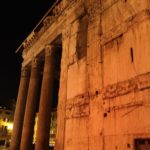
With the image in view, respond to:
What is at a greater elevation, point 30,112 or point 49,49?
point 49,49

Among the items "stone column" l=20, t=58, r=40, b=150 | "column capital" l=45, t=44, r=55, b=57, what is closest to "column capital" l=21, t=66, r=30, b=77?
"stone column" l=20, t=58, r=40, b=150

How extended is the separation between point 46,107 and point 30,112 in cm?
292

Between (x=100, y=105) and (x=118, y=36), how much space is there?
9.42 feet

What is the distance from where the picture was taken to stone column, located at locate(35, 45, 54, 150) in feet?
41.6

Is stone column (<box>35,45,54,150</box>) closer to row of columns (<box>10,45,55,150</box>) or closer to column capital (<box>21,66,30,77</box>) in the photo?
row of columns (<box>10,45,55,150</box>)

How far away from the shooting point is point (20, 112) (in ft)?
57.7

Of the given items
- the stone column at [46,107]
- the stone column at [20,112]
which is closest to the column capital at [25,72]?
the stone column at [20,112]

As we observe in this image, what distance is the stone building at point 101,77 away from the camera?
24.9ft

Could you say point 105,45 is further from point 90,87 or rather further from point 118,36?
point 90,87

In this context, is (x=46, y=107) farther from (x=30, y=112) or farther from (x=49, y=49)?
(x=49, y=49)

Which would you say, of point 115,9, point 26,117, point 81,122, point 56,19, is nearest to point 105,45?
point 115,9

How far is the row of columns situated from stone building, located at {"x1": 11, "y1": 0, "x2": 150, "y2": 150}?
0.06m

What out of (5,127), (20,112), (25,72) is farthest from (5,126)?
(20,112)

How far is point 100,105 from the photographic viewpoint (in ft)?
29.7
